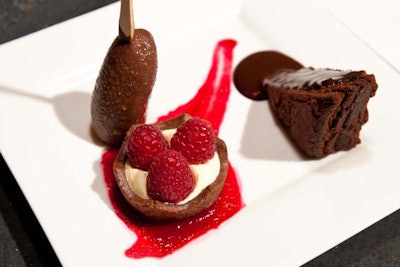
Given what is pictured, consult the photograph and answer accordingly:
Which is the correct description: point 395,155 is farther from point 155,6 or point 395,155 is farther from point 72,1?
point 72,1

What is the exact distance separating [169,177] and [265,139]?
0.62 m

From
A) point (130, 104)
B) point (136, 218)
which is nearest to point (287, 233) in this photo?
point (136, 218)

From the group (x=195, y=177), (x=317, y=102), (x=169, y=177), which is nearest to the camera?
(x=169, y=177)

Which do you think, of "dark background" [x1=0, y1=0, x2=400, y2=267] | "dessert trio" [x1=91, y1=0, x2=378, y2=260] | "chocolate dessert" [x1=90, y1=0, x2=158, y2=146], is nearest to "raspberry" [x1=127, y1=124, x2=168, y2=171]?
"dessert trio" [x1=91, y1=0, x2=378, y2=260]

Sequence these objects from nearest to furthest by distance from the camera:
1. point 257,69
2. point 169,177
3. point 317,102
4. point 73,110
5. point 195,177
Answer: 1. point 169,177
2. point 195,177
3. point 317,102
4. point 73,110
5. point 257,69

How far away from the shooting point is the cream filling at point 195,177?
190cm

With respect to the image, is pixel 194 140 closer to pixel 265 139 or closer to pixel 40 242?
pixel 265 139

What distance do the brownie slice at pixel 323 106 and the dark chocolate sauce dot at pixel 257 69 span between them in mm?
108

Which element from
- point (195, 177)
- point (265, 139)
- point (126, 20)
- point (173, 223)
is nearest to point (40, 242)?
point (173, 223)

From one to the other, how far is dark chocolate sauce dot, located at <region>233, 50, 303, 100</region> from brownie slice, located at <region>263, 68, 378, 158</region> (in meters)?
0.11

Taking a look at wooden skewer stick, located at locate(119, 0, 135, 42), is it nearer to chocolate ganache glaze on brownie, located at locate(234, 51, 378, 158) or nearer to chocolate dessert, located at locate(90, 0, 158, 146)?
chocolate dessert, located at locate(90, 0, 158, 146)

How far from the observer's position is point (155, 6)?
Answer: 8.20 ft

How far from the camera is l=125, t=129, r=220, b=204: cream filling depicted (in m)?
1.90

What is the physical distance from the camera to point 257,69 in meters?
2.47
